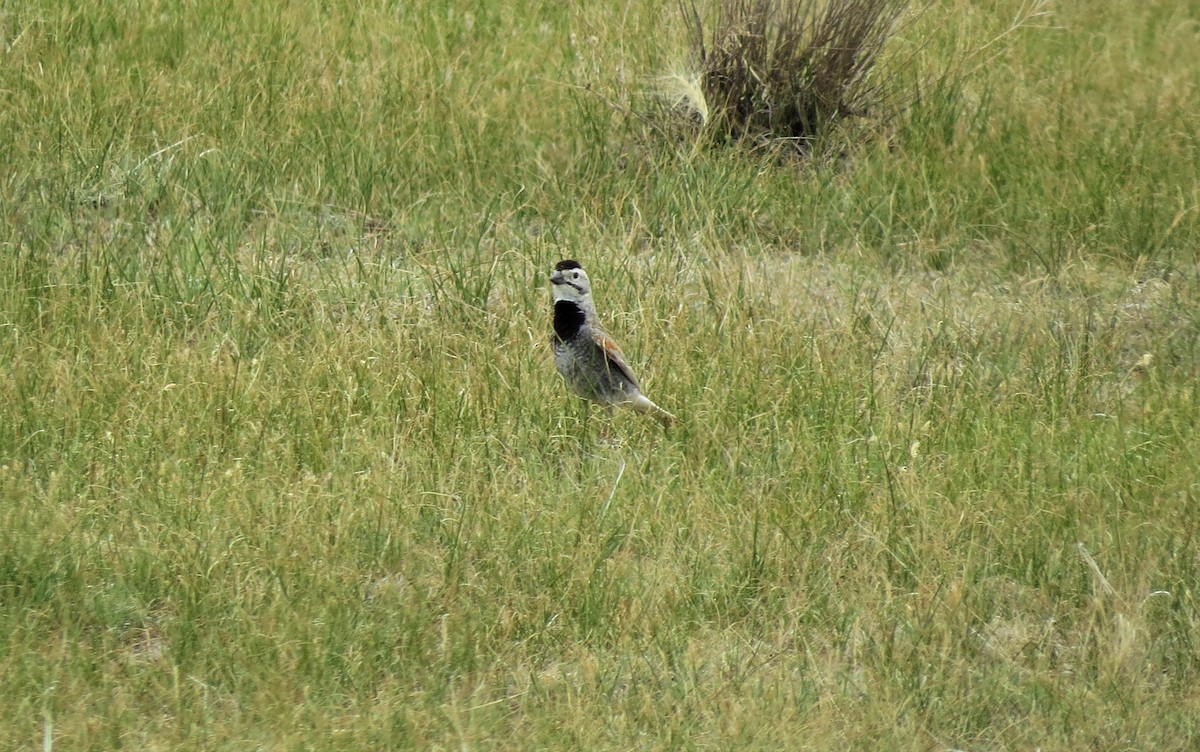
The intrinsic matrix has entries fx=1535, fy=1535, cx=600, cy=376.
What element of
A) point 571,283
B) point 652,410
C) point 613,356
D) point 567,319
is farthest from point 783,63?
point 652,410

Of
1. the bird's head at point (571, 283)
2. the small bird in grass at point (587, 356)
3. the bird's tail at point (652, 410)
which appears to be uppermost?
the bird's head at point (571, 283)

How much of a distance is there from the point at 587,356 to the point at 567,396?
191 mm

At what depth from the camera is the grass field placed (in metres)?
4.25

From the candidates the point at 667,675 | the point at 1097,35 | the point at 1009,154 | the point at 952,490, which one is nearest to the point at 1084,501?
the point at 952,490

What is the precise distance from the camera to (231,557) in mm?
4652

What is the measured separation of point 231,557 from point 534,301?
2.40m

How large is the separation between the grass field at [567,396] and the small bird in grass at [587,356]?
0.10m

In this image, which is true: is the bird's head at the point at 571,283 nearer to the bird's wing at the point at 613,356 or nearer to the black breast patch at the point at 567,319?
the black breast patch at the point at 567,319

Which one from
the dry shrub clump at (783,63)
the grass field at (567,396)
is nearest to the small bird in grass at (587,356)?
the grass field at (567,396)

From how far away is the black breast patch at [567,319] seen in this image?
6.06m

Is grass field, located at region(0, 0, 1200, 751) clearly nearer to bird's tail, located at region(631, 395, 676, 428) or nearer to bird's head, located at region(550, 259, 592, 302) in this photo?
bird's tail, located at region(631, 395, 676, 428)

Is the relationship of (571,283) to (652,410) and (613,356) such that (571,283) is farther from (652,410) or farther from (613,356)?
(652,410)

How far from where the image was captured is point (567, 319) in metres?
6.09

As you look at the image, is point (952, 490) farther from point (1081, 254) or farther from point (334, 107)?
point (334, 107)
